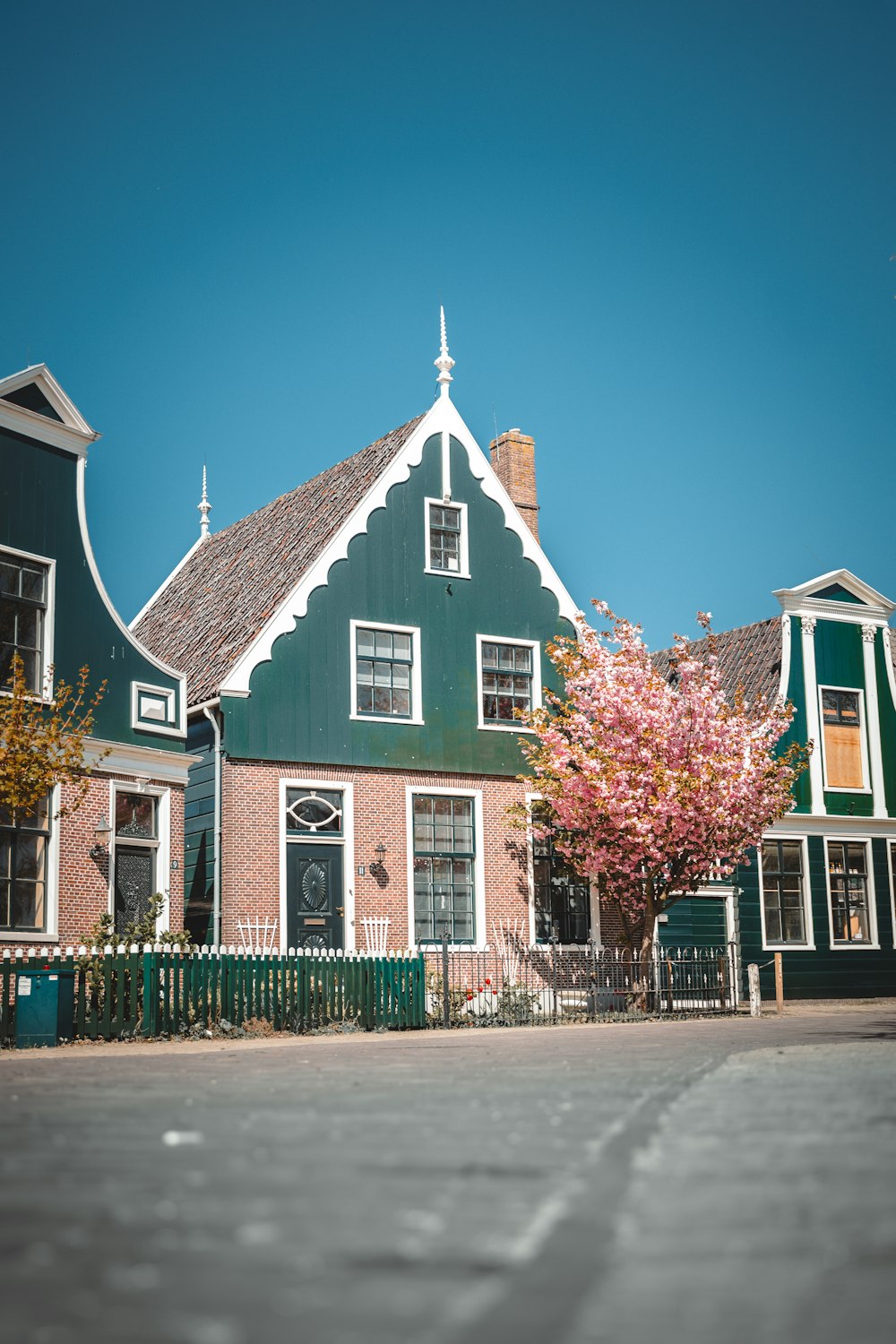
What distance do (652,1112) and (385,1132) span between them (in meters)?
1.62

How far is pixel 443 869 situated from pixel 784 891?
8904mm

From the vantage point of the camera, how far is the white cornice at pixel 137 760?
2192cm

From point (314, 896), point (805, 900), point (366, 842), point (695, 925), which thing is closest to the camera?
point (314, 896)

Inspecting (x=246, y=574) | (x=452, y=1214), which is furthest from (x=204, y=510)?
(x=452, y=1214)

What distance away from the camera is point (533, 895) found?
27812mm

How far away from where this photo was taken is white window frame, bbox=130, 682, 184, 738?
75.0ft

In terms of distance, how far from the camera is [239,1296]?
11.3 ft

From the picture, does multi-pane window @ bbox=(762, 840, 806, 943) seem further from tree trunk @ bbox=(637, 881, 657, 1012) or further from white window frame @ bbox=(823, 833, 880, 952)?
tree trunk @ bbox=(637, 881, 657, 1012)

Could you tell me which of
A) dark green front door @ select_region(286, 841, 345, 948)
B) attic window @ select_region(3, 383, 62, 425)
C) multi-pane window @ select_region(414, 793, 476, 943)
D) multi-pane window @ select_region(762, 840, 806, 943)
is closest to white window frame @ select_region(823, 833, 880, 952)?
multi-pane window @ select_region(762, 840, 806, 943)

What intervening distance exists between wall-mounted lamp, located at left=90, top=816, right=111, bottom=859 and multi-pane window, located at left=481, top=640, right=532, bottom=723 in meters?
8.65

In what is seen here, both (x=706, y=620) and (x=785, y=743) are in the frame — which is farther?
(x=785, y=743)

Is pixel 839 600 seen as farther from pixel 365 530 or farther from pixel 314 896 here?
pixel 314 896

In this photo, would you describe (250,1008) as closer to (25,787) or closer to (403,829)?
Answer: (25,787)

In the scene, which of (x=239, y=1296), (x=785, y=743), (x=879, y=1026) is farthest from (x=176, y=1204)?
(x=785, y=743)
